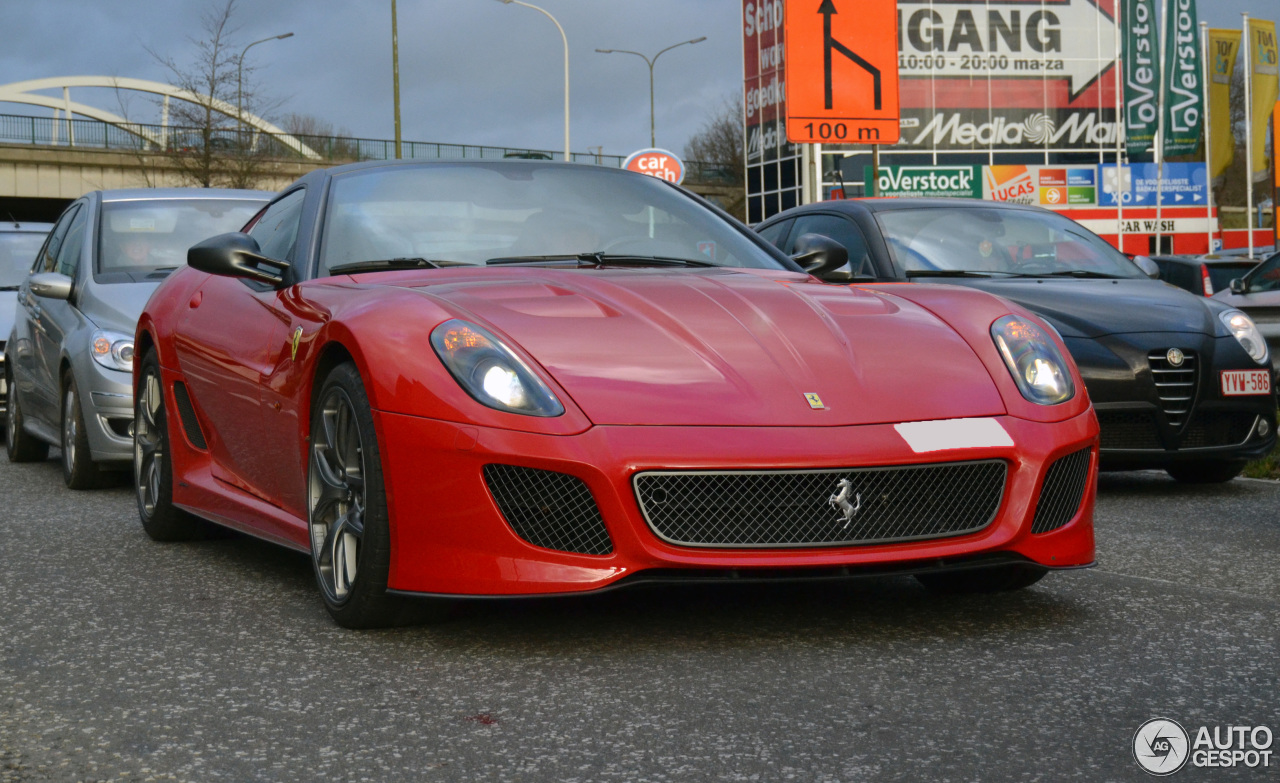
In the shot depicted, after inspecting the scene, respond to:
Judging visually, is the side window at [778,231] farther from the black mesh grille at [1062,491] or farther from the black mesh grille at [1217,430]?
the black mesh grille at [1062,491]

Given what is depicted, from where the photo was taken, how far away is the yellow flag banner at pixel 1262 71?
4478cm

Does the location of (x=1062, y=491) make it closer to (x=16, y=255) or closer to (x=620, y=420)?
(x=620, y=420)

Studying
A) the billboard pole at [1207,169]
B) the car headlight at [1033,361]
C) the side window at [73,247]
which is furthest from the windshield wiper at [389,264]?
the billboard pole at [1207,169]

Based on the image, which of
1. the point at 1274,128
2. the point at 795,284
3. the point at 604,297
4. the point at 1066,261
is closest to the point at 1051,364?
the point at 795,284

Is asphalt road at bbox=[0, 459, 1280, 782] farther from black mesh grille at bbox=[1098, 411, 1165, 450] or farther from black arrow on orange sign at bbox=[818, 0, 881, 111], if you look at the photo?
black arrow on orange sign at bbox=[818, 0, 881, 111]

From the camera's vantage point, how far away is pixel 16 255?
40.7ft

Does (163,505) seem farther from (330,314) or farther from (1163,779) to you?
(1163,779)

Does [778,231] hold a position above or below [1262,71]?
below

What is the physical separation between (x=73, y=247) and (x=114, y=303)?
1.28 meters

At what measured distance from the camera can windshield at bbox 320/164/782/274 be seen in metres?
4.76

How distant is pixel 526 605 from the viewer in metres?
4.21

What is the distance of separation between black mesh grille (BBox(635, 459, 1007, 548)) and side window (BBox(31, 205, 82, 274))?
6874 millimetres

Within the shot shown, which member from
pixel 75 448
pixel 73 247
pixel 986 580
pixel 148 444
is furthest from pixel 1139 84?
pixel 986 580

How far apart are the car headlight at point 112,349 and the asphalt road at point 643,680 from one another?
287 cm
